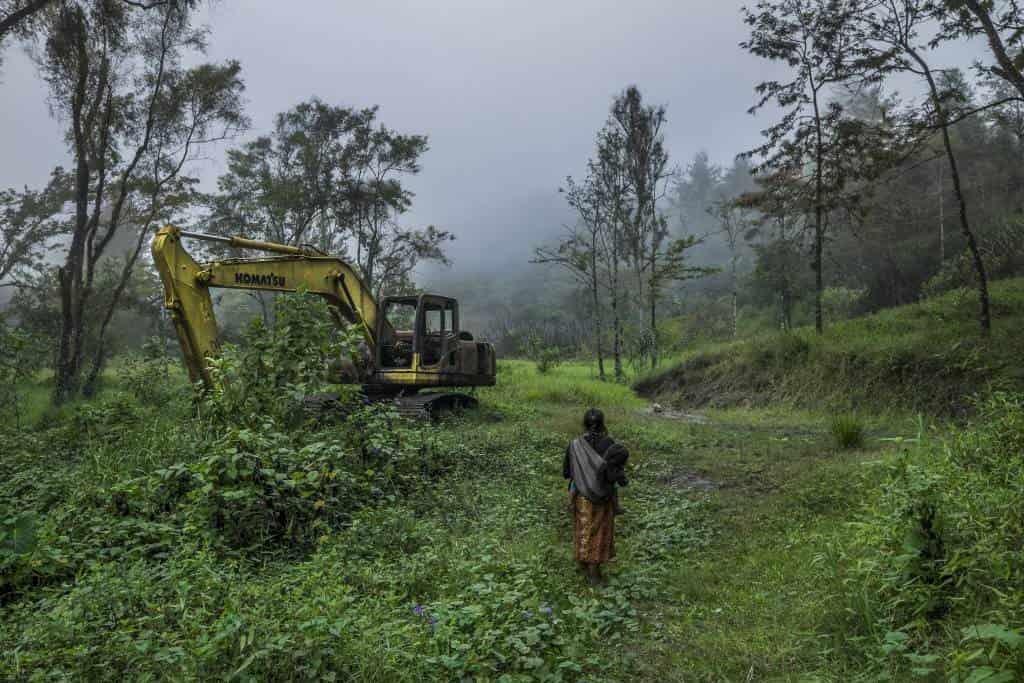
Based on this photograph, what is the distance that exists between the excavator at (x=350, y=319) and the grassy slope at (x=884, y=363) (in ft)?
25.5

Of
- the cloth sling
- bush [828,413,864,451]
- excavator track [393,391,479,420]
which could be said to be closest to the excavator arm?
excavator track [393,391,479,420]

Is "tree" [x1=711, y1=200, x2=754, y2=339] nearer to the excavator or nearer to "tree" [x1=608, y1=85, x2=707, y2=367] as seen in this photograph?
"tree" [x1=608, y1=85, x2=707, y2=367]

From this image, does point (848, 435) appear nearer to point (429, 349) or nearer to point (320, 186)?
point (429, 349)

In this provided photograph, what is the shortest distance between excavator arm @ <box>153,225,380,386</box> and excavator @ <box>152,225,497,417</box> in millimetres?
14

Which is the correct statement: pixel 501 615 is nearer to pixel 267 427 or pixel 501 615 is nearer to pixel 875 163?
pixel 267 427

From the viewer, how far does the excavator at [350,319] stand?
28.3ft

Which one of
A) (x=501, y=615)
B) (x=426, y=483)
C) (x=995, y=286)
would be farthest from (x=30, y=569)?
(x=995, y=286)

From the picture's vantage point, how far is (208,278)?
9.02m

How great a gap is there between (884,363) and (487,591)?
501 inches

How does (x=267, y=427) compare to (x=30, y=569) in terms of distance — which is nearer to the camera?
(x=30, y=569)

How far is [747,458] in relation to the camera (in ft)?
31.1

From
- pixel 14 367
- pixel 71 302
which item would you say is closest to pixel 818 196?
pixel 14 367

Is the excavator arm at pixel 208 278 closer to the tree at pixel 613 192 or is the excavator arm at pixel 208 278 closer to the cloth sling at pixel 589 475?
the cloth sling at pixel 589 475

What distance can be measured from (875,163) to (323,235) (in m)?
24.2
